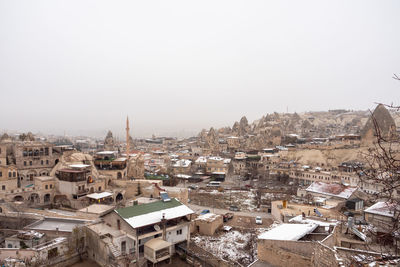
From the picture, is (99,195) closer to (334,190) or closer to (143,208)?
(143,208)

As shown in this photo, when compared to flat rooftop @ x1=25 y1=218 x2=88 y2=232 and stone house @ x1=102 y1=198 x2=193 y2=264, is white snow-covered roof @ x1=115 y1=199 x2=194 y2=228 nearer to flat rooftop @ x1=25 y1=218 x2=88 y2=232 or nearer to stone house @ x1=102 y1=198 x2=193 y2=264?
stone house @ x1=102 y1=198 x2=193 y2=264

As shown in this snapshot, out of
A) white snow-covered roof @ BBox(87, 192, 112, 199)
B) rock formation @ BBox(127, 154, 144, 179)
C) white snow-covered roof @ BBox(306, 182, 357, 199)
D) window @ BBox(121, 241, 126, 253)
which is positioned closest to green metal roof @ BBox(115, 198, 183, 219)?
window @ BBox(121, 241, 126, 253)

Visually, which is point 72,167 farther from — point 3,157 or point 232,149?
point 232,149

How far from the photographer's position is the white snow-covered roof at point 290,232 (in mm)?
11932

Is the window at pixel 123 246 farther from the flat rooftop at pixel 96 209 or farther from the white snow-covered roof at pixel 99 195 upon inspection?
the white snow-covered roof at pixel 99 195

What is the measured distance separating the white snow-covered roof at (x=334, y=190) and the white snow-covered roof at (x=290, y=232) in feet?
54.0

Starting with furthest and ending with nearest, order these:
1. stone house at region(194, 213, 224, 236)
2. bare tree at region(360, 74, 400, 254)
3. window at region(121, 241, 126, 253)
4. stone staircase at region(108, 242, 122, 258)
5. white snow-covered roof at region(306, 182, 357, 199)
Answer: white snow-covered roof at region(306, 182, 357, 199)
stone house at region(194, 213, 224, 236)
window at region(121, 241, 126, 253)
stone staircase at region(108, 242, 122, 258)
bare tree at region(360, 74, 400, 254)

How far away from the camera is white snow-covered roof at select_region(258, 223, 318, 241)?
39.1 ft

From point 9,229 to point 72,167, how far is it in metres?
8.27

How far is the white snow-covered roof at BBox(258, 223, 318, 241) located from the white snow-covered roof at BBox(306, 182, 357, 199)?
16.4 m

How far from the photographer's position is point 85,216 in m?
19.2

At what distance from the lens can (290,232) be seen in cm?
1272

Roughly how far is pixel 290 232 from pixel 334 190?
1912cm

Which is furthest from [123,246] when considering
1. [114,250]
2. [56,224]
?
[56,224]
